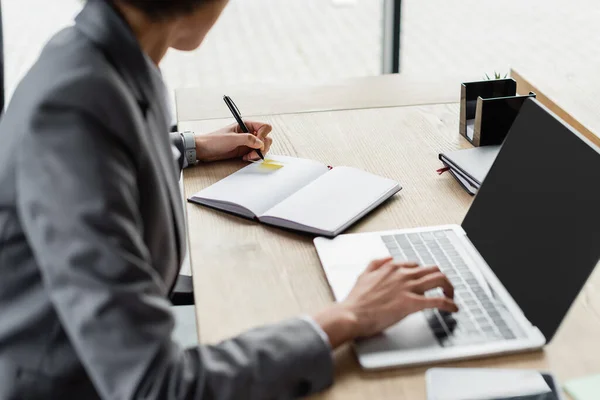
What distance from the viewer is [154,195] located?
0.87 meters

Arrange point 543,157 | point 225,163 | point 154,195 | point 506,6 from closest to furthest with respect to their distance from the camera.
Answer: point 154,195 < point 543,157 < point 225,163 < point 506,6

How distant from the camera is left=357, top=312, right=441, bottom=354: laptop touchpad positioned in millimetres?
886

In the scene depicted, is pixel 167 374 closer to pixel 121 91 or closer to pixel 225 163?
pixel 121 91

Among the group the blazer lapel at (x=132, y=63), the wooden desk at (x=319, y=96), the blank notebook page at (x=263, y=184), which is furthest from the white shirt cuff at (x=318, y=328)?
the wooden desk at (x=319, y=96)

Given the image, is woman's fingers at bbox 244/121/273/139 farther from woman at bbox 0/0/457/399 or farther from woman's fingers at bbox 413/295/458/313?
woman's fingers at bbox 413/295/458/313

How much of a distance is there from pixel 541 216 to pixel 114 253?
0.59 metres

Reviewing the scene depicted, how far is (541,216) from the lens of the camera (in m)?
0.97

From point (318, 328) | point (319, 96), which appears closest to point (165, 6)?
point (318, 328)

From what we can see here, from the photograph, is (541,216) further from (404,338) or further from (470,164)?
(470,164)

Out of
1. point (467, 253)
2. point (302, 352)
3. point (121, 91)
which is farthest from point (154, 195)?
point (467, 253)

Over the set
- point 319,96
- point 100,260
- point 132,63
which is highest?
point 132,63

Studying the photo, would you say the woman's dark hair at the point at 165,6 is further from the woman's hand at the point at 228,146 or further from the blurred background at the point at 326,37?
the blurred background at the point at 326,37

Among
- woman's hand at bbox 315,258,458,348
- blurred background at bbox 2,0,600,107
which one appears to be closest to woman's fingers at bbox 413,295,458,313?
woman's hand at bbox 315,258,458,348

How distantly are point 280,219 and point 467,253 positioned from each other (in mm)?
317
